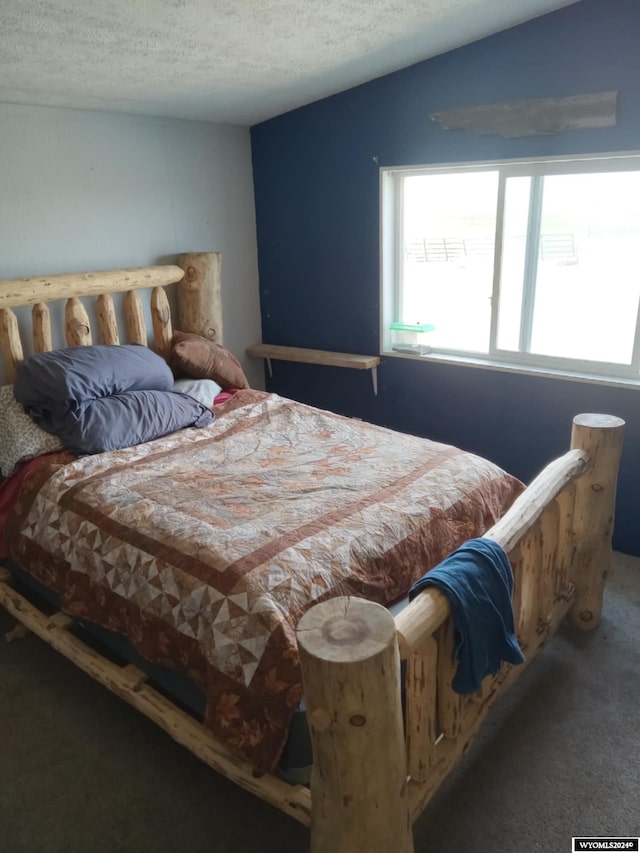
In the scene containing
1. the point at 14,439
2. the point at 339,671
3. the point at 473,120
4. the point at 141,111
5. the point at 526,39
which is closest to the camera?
the point at 339,671

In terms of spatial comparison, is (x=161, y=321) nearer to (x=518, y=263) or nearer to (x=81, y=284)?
(x=81, y=284)

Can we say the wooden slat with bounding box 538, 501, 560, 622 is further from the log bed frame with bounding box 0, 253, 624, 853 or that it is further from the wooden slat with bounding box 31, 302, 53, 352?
the wooden slat with bounding box 31, 302, 53, 352

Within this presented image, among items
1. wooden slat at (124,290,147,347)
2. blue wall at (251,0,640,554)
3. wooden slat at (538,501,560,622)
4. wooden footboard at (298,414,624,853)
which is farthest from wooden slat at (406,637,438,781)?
wooden slat at (124,290,147,347)

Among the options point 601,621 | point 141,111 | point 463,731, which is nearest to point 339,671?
point 463,731

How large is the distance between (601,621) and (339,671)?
6.05 ft

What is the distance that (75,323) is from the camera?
9.91 feet

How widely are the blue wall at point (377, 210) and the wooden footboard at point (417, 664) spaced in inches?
30.5

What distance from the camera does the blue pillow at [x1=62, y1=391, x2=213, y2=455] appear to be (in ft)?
8.25

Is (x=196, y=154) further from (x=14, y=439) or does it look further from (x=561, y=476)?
(x=561, y=476)

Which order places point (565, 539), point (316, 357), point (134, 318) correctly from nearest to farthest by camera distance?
point (565, 539) → point (134, 318) → point (316, 357)

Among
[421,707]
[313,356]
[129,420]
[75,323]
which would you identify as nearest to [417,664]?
[421,707]

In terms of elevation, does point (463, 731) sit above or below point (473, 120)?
below

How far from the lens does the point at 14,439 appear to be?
98.4 inches

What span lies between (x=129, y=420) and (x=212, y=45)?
1.53 metres
